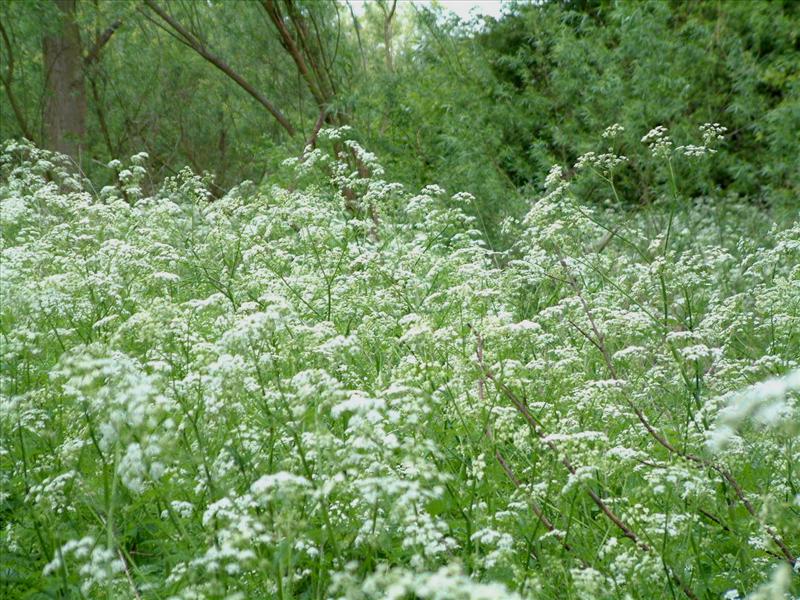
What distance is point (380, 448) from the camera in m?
2.66

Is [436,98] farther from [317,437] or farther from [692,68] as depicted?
[317,437]

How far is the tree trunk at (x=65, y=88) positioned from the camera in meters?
16.4

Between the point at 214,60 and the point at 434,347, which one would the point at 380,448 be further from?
the point at 214,60

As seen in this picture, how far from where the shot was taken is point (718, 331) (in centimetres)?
499

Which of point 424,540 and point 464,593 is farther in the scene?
point 424,540

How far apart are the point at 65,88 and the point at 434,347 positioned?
49.2 ft

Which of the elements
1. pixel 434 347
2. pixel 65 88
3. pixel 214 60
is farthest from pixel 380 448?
pixel 65 88

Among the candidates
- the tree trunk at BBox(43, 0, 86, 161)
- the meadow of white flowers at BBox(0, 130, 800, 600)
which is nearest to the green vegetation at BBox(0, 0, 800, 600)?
the meadow of white flowers at BBox(0, 130, 800, 600)

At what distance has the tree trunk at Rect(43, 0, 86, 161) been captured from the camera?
16.4 meters

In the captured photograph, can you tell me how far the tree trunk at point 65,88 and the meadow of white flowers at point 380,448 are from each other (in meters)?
11.3

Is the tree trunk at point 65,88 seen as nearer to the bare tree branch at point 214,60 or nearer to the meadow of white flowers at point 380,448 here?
the bare tree branch at point 214,60

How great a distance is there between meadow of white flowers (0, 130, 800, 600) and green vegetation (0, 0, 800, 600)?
3 centimetres

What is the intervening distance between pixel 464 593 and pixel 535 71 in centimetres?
1411

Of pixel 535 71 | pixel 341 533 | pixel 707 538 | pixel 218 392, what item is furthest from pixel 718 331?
pixel 535 71
